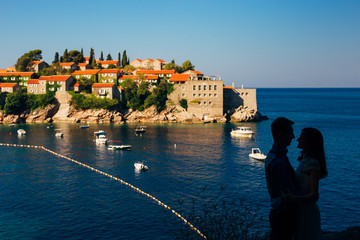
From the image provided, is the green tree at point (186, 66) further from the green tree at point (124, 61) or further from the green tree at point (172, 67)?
the green tree at point (124, 61)

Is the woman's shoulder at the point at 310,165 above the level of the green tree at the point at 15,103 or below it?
below

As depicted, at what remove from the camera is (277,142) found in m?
6.73

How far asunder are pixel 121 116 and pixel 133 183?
65912 millimetres

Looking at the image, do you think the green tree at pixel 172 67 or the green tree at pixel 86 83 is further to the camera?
the green tree at pixel 172 67

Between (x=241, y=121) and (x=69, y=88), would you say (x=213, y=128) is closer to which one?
(x=241, y=121)

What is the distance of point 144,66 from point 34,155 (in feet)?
289

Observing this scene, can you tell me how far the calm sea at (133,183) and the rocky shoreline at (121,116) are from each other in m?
28.9

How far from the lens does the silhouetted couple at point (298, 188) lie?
6.14 metres

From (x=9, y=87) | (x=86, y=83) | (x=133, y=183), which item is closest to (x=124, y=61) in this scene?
(x=86, y=83)

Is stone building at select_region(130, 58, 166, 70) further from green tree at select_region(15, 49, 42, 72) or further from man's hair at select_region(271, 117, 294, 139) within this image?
man's hair at select_region(271, 117, 294, 139)

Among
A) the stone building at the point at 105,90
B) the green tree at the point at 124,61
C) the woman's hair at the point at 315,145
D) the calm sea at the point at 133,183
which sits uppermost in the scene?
the green tree at the point at 124,61

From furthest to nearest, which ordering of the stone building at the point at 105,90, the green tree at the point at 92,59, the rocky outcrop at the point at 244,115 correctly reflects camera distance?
the green tree at the point at 92,59 < the stone building at the point at 105,90 < the rocky outcrop at the point at 244,115

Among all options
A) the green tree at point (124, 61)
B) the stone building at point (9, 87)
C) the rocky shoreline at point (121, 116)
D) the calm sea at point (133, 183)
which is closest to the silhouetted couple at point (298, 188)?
the calm sea at point (133, 183)

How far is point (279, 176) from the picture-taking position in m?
6.31
